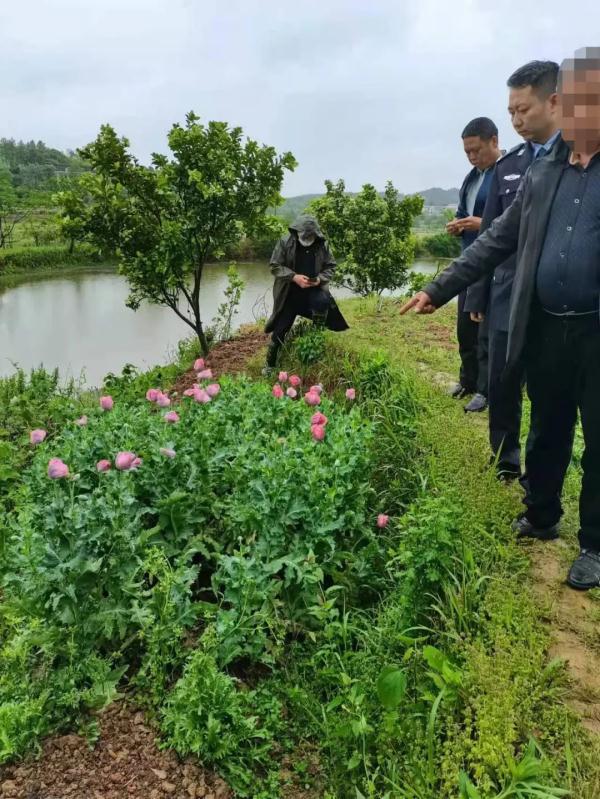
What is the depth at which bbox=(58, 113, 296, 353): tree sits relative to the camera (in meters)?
6.12

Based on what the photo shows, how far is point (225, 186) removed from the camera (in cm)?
634

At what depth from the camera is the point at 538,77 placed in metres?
2.37

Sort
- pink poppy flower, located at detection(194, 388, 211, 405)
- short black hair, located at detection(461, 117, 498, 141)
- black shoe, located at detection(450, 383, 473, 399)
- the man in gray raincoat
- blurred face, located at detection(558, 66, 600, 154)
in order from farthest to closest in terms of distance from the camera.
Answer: the man in gray raincoat < black shoe, located at detection(450, 383, 473, 399) < short black hair, located at detection(461, 117, 498, 141) < pink poppy flower, located at detection(194, 388, 211, 405) < blurred face, located at detection(558, 66, 600, 154)

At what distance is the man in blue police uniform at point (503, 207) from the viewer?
7.84 feet

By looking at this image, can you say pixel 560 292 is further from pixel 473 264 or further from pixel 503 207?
pixel 503 207

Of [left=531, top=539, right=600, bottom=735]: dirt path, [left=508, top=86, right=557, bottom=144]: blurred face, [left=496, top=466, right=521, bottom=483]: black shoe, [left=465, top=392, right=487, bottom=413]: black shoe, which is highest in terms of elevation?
[left=508, top=86, right=557, bottom=144]: blurred face

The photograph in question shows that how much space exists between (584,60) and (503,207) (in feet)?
3.90

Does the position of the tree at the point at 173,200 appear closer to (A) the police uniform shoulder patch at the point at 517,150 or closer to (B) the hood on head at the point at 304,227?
(B) the hood on head at the point at 304,227

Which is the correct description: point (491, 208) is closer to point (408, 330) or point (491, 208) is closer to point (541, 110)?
point (541, 110)

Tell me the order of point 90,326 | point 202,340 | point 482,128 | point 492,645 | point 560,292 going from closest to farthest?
point 492,645 < point 560,292 < point 482,128 < point 202,340 < point 90,326

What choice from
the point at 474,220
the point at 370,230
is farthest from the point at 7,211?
the point at 474,220

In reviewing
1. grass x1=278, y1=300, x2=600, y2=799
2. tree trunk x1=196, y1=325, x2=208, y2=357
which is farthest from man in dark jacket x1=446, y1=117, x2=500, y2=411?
tree trunk x1=196, y1=325, x2=208, y2=357

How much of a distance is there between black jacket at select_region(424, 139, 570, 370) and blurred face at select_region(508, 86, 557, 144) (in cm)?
63

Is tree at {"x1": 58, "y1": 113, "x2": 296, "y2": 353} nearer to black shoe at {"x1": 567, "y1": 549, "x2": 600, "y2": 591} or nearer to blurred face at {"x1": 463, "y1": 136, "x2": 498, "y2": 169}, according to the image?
blurred face at {"x1": 463, "y1": 136, "x2": 498, "y2": 169}
